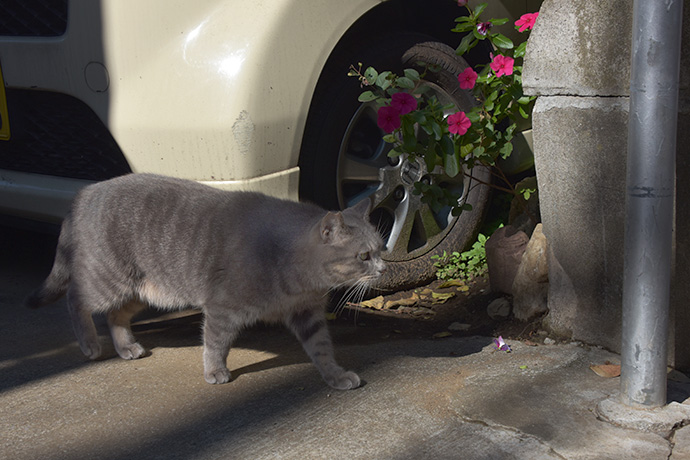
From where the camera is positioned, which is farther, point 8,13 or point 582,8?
point 8,13

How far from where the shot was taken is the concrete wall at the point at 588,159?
2.53 m

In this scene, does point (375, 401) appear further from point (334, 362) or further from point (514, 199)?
point (514, 199)

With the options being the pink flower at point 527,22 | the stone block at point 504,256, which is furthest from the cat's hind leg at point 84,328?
the pink flower at point 527,22

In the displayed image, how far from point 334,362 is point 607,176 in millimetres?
1242

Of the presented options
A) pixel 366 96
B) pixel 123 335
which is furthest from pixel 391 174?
pixel 123 335

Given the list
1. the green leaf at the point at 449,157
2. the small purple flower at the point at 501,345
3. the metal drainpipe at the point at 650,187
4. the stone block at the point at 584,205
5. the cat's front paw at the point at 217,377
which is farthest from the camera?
the green leaf at the point at 449,157

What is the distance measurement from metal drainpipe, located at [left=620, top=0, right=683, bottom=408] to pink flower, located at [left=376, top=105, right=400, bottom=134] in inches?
43.8

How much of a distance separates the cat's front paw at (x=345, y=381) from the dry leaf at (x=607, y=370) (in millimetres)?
865

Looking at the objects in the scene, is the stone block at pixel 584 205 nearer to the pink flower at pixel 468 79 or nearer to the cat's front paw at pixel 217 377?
the pink flower at pixel 468 79

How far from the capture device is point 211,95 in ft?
9.11

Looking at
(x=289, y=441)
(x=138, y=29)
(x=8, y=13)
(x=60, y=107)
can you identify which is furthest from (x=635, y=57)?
(x=8, y=13)

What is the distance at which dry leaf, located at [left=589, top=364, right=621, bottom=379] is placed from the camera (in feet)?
8.45

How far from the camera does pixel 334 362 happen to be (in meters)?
2.77

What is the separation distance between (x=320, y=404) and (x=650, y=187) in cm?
130
